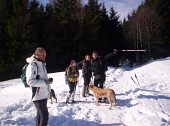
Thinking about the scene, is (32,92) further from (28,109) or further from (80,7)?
(80,7)

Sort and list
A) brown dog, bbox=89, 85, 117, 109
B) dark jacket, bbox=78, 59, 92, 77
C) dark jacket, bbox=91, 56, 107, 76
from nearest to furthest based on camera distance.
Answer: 1. brown dog, bbox=89, 85, 117, 109
2. dark jacket, bbox=91, 56, 107, 76
3. dark jacket, bbox=78, 59, 92, 77

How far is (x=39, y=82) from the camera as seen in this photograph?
3.36 meters

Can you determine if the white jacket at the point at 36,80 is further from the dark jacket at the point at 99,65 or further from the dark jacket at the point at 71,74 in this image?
the dark jacket at the point at 99,65

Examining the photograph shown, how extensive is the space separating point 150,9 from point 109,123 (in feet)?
89.1

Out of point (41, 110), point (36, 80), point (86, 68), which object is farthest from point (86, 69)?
point (36, 80)

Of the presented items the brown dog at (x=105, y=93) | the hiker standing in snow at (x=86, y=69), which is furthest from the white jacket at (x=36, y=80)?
the hiker standing in snow at (x=86, y=69)

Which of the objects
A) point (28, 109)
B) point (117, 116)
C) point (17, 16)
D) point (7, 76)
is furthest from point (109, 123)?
point (17, 16)

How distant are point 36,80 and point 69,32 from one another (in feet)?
67.2

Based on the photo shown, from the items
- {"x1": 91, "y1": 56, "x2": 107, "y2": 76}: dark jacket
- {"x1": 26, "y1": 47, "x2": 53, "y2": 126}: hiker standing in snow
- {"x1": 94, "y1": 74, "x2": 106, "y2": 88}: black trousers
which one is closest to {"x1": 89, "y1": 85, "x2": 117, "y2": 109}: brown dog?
{"x1": 94, "y1": 74, "x2": 106, "y2": 88}: black trousers

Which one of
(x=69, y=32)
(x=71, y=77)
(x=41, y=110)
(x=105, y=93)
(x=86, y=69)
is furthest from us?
(x=69, y=32)

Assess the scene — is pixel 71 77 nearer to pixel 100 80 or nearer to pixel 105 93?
pixel 100 80

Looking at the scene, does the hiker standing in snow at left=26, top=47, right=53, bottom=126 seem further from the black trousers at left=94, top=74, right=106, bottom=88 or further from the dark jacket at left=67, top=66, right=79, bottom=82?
the black trousers at left=94, top=74, right=106, bottom=88

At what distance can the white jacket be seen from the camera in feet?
10.9

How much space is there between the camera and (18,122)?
15.2 ft
